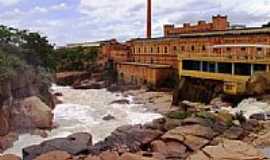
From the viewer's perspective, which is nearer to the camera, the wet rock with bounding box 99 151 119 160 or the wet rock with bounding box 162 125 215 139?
the wet rock with bounding box 99 151 119 160

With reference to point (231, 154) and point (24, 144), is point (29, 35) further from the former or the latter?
point (231, 154)

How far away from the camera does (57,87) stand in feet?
199

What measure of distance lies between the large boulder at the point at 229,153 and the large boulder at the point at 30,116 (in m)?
12.7

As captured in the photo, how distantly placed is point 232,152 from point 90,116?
58.7ft

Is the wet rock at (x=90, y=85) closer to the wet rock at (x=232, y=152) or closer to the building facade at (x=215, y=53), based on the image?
the building facade at (x=215, y=53)

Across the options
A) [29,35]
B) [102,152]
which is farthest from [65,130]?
[29,35]

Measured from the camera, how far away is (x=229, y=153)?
18.2m

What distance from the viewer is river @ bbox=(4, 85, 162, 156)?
26656 mm

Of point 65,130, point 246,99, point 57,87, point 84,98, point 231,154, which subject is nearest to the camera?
point 231,154

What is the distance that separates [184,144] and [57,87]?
136 ft

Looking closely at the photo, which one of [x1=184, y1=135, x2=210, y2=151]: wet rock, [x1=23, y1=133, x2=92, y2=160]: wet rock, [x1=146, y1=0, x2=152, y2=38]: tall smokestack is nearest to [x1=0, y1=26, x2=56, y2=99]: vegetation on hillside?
[x1=23, y1=133, x2=92, y2=160]: wet rock

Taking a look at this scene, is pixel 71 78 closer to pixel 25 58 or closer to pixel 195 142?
pixel 25 58

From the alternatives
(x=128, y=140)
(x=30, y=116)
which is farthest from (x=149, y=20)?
(x=128, y=140)

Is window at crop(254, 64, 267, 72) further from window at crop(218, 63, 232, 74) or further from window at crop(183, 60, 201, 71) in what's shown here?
window at crop(183, 60, 201, 71)
